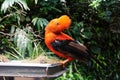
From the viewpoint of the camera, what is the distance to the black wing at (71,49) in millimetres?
2356

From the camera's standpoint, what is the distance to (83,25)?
4176 mm

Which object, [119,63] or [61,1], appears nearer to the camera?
[61,1]

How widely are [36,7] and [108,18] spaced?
810 millimetres

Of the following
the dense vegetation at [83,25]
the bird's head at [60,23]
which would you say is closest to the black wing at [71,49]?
the bird's head at [60,23]

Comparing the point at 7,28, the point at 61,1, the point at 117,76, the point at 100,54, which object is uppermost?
the point at 61,1

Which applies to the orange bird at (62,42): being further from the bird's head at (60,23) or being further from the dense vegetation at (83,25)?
the dense vegetation at (83,25)

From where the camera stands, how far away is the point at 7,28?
3.97 metres

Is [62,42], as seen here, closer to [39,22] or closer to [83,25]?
[39,22]

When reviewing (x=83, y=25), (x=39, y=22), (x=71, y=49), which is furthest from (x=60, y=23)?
(x=83, y=25)

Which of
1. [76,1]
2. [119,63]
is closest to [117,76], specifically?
[119,63]

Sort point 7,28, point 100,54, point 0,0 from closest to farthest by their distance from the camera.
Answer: point 0,0, point 7,28, point 100,54

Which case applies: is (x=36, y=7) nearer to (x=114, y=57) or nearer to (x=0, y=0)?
(x=0, y=0)

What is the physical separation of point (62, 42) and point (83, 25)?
183 cm

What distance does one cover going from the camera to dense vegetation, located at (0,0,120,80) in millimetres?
3832
